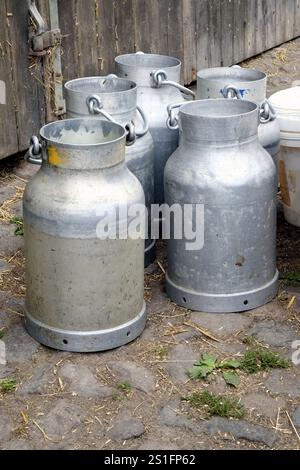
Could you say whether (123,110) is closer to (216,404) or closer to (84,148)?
(84,148)

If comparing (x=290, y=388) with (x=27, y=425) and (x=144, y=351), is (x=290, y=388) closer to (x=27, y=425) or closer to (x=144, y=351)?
(x=144, y=351)

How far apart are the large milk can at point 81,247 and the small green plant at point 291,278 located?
77 centimetres

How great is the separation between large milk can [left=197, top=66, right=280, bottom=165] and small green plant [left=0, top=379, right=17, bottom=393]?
4.86 feet

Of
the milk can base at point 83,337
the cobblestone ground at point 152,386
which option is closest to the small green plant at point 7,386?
the cobblestone ground at point 152,386

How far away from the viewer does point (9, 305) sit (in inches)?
133

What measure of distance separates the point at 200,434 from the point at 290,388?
0.40m

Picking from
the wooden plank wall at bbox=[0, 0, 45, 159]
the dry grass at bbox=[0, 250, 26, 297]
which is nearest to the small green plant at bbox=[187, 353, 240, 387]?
the dry grass at bbox=[0, 250, 26, 297]

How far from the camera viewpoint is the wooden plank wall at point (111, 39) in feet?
14.2

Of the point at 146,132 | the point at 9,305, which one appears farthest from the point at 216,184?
the point at 9,305

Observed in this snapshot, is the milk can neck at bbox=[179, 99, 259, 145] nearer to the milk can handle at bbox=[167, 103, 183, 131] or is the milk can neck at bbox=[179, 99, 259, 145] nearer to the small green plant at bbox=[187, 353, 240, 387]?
the milk can handle at bbox=[167, 103, 183, 131]

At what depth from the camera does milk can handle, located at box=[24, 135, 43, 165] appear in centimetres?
297

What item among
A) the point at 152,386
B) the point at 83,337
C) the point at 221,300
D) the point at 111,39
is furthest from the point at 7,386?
the point at 111,39

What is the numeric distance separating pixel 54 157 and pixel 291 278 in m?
1.24

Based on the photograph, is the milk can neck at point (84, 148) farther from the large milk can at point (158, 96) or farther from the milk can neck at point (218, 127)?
the large milk can at point (158, 96)
